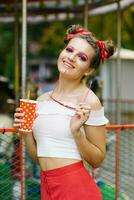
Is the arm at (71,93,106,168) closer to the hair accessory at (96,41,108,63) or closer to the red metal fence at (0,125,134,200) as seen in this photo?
the hair accessory at (96,41,108,63)

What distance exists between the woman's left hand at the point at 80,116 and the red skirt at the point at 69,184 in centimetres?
27

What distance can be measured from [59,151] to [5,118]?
3267mm

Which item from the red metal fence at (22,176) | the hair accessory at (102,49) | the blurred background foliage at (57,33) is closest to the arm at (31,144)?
the hair accessory at (102,49)

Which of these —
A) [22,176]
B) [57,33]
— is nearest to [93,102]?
[22,176]

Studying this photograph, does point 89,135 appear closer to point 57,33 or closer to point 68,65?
point 68,65

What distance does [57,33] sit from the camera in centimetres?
2583

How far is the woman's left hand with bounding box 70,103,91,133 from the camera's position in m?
3.09

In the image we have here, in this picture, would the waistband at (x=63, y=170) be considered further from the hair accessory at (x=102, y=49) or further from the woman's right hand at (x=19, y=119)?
the hair accessory at (x=102, y=49)

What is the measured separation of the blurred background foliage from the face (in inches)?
161

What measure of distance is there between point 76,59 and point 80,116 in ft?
1.50

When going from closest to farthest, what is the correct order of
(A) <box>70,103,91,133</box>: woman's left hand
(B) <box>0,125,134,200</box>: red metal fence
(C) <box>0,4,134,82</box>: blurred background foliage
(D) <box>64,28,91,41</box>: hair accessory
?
1. (A) <box>70,103,91,133</box>: woman's left hand
2. (D) <box>64,28,91,41</box>: hair accessory
3. (B) <box>0,125,134,200</box>: red metal fence
4. (C) <box>0,4,134,82</box>: blurred background foliage

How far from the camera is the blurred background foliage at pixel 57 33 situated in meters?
17.4

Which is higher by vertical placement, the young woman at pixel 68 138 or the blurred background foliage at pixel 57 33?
the blurred background foliage at pixel 57 33

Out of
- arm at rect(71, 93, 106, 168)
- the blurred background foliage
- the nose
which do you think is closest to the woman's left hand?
arm at rect(71, 93, 106, 168)
